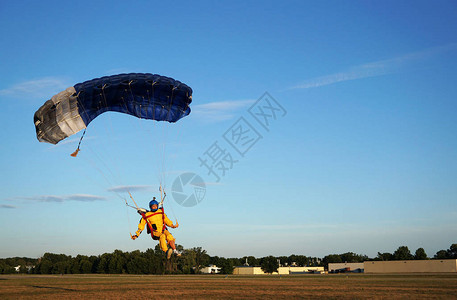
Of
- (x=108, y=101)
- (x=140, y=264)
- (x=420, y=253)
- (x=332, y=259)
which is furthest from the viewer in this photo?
(x=332, y=259)

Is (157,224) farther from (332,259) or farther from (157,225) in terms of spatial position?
(332,259)

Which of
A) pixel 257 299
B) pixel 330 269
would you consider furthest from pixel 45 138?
pixel 330 269

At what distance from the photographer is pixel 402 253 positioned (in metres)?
128

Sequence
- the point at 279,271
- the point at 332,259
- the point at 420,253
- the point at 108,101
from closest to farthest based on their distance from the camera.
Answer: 1. the point at 108,101
2. the point at 279,271
3. the point at 420,253
4. the point at 332,259

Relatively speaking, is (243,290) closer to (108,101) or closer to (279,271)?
(108,101)

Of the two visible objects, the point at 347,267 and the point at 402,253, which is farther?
the point at 402,253

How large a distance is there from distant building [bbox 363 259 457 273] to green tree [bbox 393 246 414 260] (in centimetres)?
4796

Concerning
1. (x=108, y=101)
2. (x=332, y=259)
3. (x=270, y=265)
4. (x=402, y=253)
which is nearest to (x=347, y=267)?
(x=270, y=265)

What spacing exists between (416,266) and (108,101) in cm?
7039

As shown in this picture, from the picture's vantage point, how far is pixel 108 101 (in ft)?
74.8

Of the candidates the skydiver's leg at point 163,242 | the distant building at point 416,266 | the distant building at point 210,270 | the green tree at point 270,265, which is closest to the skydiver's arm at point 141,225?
A: the skydiver's leg at point 163,242

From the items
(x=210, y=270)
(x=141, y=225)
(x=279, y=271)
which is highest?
(x=141, y=225)

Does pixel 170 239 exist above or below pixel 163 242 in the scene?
above

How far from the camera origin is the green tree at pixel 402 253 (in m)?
126
